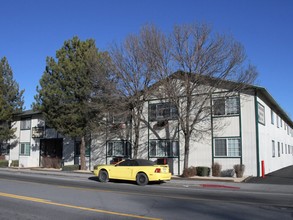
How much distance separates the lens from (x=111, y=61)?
84.9ft

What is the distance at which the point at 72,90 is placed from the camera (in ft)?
93.3

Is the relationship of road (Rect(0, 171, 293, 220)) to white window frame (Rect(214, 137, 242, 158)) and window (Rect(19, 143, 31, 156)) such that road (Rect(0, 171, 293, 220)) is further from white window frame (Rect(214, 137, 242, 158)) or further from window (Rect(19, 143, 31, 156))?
window (Rect(19, 143, 31, 156))

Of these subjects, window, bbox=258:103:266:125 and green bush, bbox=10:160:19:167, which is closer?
window, bbox=258:103:266:125

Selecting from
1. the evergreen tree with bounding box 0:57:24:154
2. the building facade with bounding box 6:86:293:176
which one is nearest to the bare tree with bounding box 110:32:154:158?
the building facade with bounding box 6:86:293:176

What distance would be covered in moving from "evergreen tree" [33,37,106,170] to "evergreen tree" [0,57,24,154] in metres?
9.41

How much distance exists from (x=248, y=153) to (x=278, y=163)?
8.23m

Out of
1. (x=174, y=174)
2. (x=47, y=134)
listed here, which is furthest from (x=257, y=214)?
(x=47, y=134)

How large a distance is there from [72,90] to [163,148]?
914 cm

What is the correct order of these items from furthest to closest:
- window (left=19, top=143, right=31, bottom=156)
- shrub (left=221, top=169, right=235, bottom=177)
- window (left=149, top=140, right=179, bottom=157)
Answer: window (left=19, top=143, right=31, bottom=156) → window (left=149, top=140, right=179, bottom=157) → shrub (left=221, top=169, right=235, bottom=177)

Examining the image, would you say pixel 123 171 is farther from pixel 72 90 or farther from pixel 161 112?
pixel 72 90

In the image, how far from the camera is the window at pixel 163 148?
87.4 ft

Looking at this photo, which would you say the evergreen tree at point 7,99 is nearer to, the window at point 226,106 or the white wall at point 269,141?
the window at point 226,106

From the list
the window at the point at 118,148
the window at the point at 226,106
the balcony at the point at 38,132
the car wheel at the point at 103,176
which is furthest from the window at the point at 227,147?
the balcony at the point at 38,132

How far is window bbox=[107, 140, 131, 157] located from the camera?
29.6m
